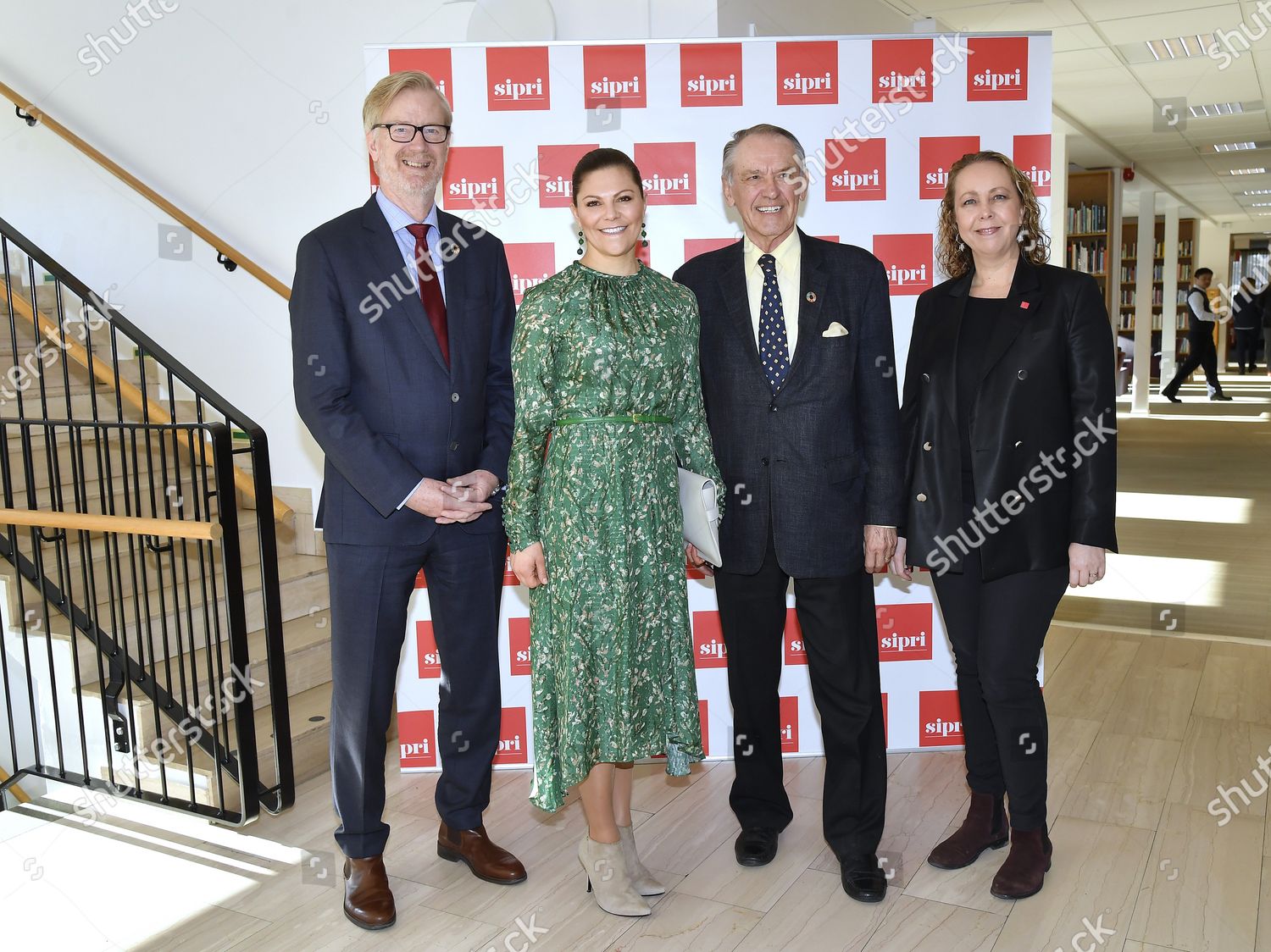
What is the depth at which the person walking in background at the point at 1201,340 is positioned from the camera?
50.5ft

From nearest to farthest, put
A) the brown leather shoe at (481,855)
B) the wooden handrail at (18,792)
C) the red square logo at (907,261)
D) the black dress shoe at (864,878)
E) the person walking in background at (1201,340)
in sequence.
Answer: the black dress shoe at (864,878) < the brown leather shoe at (481,855) < the red square logo at (907,261) < the wooden handrail at (18,792) < the person walking in background at (1201,340)

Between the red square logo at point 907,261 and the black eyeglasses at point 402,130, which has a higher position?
the black eyeglasses at point 402,130

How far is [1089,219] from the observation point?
14.2m

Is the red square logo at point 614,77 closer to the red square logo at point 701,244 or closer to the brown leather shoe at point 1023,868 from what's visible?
the red square logo at point 701,244

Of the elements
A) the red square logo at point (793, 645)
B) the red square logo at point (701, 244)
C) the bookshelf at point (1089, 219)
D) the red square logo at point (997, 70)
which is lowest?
the red square logo at point (793, 645)

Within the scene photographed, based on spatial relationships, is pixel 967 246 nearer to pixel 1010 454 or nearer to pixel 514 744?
pixel 1010 454

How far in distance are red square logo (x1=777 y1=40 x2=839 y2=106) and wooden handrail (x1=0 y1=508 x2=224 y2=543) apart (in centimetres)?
220

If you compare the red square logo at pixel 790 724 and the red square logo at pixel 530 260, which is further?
the red square logo at pixel 790 724

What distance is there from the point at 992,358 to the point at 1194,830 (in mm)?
1502

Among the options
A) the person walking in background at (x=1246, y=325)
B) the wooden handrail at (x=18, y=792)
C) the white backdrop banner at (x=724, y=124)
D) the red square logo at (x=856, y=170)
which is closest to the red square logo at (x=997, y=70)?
the white backdrop banner at (x=724, y=124)

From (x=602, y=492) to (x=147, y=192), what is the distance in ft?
12.2

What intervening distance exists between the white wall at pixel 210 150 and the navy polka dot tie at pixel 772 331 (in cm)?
237

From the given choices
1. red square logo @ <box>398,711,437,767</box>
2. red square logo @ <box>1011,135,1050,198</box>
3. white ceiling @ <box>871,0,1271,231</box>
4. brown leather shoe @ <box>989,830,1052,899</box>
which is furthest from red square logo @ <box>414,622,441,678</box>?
white ceiling @ <box>871,0,1271,231</box>

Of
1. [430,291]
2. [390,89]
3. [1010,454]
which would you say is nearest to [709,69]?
[390,89]
